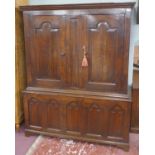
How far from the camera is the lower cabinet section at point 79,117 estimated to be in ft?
7.16

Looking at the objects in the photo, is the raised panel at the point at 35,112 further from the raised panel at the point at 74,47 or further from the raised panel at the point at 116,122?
the raised panel at the point at 116,122

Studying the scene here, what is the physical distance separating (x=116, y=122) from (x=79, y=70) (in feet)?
2.24

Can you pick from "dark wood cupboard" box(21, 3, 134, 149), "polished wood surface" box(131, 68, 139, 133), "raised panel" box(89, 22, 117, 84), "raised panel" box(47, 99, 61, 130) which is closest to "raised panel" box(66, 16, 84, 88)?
"dark wood cupboard" box(21, 3, 134, 149)

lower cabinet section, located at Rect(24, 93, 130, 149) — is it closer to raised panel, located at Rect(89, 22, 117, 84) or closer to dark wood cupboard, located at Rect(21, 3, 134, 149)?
dark wood cupboard, located at Rect(21, 3, 134, 149)

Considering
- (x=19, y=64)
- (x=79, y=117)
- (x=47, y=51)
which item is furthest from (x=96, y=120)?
(x=19, y=64)

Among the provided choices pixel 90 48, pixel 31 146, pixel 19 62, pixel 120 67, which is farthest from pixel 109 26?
pixel 31 146

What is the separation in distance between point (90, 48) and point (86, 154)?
1.11m

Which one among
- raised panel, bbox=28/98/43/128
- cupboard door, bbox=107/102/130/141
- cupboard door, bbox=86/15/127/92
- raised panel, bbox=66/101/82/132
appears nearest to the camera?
cupboard door, bbox=86/15/127/92

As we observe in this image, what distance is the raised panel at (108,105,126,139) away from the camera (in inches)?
85.1

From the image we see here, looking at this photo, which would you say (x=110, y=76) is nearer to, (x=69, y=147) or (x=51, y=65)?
(x=51, y=65)

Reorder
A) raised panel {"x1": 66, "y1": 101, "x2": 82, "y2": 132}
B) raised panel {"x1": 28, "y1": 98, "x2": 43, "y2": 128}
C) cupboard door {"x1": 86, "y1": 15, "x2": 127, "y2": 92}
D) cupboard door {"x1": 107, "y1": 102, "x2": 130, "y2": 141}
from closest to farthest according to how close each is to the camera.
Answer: cupboard door {"x1": 86, "y1": 15, "x2": 127, "y2": 92} < cupboard door {"x1": 107, "y1": 102, "x2": 130, "y2": 141} < raised panel {"x1": 66, "y1": 101, "x2": 82, "y2": 132} < raised panel {"x1": 28, "y1": 98, "x2": 43, "y2": 128}

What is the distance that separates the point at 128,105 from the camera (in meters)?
2.11
